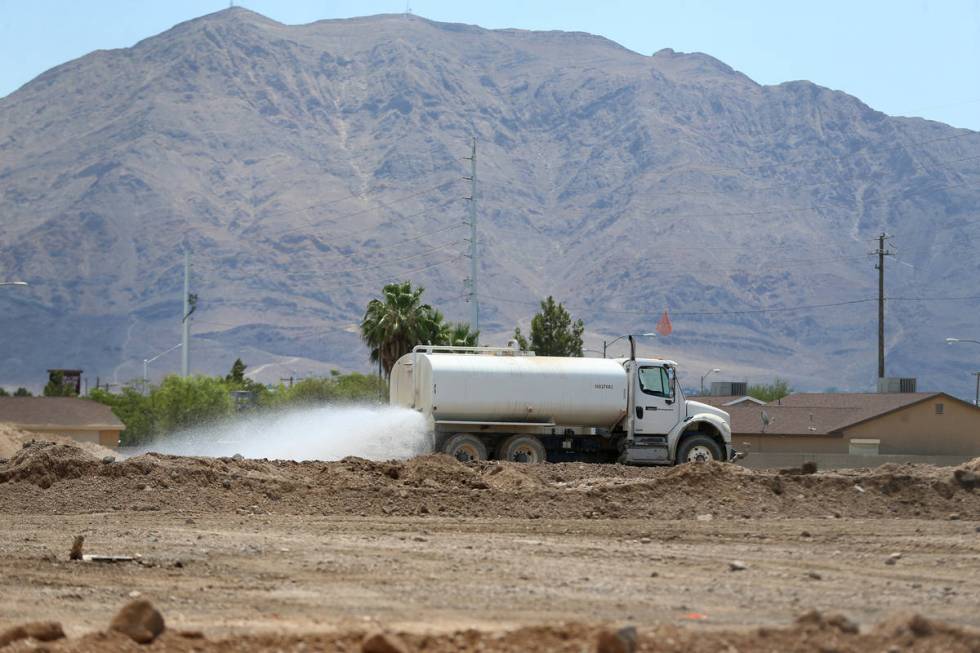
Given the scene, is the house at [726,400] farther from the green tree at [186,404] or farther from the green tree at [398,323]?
the green tree at [186,404]

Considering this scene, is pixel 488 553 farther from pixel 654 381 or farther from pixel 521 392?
pixel 654 381

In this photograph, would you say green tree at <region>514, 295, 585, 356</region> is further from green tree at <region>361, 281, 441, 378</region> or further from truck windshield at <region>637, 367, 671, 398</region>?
truck windshield at <region>637, 367, 671, 398</region>

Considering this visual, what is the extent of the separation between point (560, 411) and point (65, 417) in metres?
54.2

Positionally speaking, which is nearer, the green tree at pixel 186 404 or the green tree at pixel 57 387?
the green tree at pixel 186 404

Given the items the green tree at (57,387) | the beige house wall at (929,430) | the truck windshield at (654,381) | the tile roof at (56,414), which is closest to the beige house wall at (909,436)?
the beige house wall at (929,430)

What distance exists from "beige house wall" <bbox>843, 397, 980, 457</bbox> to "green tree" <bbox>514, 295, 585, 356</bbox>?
32.7m

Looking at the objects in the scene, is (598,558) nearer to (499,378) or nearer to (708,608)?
(708,608)

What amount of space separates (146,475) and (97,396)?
114 metres

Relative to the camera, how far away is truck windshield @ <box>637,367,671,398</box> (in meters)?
40.1

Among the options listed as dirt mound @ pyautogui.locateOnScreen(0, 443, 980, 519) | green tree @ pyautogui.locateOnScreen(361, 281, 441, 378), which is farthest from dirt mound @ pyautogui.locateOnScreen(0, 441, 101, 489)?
green tree @ pyautogui.locateOnScreen(361, 281, 441, 378)

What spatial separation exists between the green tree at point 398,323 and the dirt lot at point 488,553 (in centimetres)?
4865

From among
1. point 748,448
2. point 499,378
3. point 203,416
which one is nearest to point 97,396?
point 203,416

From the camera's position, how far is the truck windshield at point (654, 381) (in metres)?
40.1

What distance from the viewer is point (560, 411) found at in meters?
40.1
